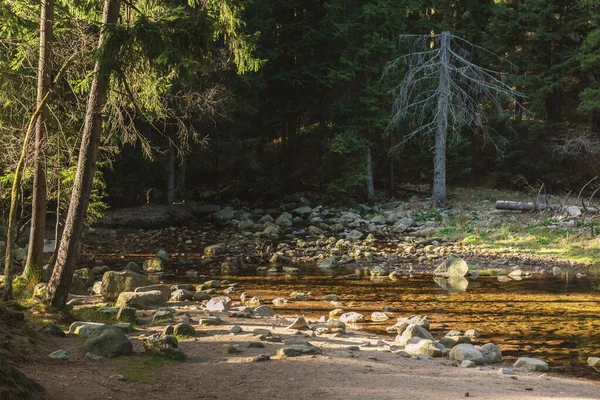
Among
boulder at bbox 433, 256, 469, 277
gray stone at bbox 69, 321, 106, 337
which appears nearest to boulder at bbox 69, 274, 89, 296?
gray stone at bbox 69, 321, 106, 337

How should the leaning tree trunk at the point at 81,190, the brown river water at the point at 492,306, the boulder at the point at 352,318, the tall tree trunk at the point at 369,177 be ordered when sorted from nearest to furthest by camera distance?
1. the brown river water at the point at 492,306
2. the leaning tree trunk at the point at 81,190
3. the boulder at the point at 352,318
4. the tall tree trunk at the point at 369,177

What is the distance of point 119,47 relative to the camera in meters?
8.16

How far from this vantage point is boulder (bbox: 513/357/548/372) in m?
7.77

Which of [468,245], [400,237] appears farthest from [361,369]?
[400,237]

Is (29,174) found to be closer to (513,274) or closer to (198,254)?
(198,254)

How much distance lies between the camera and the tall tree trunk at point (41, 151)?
10.9 metres

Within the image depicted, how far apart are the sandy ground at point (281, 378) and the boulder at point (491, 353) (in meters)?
0.14

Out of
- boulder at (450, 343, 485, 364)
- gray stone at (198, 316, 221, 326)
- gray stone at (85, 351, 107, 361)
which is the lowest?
boulder at (450, 343, 485, 364)

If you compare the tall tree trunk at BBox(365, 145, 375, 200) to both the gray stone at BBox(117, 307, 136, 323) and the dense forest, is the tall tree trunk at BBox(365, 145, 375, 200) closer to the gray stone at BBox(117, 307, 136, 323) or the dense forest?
the dense forest

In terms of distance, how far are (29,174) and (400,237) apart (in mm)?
12413

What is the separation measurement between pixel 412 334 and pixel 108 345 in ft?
14.2

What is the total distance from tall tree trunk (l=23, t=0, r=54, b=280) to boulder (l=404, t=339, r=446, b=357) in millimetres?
7137

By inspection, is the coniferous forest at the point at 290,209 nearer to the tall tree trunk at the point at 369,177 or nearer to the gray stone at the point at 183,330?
the gray stone at the point at 183,330

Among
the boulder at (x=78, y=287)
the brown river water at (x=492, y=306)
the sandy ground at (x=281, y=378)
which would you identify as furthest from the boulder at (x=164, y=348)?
the boulder at (x=78, y=287)
